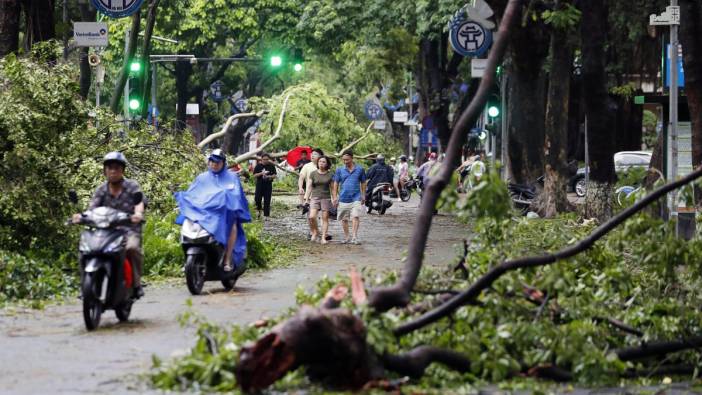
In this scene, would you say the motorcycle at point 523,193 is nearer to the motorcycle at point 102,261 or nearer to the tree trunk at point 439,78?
the tree trunk at point 439,78

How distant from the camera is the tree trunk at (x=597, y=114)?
91.2 feet

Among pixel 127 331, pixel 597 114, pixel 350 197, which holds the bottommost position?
pixel 127 331

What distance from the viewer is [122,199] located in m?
13.4

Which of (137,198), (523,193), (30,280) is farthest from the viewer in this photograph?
(523,193)

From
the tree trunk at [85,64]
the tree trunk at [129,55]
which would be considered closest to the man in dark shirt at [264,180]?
the tree trunk at [129,55]

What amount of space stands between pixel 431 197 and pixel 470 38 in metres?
22.3

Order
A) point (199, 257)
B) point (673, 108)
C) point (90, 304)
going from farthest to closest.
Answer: point (673, 108)
point (199, 257)
point (90, 304)

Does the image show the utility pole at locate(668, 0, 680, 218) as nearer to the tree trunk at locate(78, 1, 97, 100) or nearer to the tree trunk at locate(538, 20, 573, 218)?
the tree trunk at locate(538, 20, 573, 218)

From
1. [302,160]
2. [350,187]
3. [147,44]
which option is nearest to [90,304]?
[350,187]

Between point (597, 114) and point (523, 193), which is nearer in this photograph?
point (597, 114)

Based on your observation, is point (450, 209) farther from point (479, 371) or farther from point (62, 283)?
point (62, 283)

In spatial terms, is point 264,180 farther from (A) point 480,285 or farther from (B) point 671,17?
(A) point 480,285

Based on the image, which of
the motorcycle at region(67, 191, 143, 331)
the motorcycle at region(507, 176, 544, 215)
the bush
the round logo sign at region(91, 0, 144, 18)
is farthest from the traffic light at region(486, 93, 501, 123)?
the motorcycle at region(67, 191, 143, 331)

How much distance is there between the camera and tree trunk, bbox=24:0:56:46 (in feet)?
71.8
